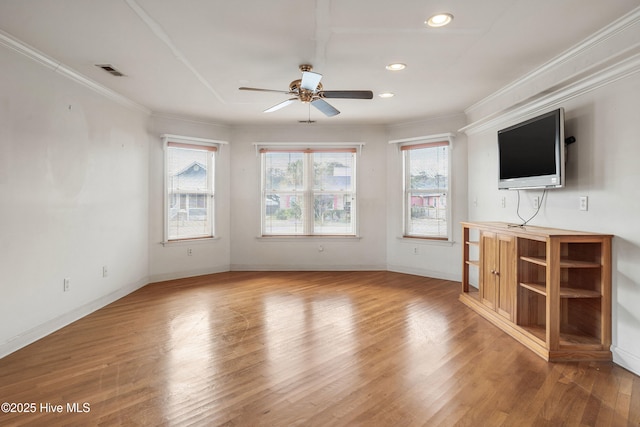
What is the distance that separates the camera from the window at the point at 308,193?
19.7 ft

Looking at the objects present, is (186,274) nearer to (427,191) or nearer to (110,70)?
(110,70)

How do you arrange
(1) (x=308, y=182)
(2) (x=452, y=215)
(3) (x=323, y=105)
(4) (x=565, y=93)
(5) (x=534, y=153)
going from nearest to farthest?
(4) (x=565, y=93), (5) (x=534, y=153), (3) (x=323, y=105), (2) (x=452, y=215), (1) (x=308, y=182)

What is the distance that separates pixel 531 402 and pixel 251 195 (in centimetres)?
486

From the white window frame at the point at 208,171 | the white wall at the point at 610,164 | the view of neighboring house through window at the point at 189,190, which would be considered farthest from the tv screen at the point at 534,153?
the view of neighboring house through window at the point at 189,190

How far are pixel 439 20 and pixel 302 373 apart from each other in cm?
278

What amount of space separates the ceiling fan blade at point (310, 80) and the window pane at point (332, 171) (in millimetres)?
2874

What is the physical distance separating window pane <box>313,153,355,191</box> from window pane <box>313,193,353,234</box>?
0.65ft

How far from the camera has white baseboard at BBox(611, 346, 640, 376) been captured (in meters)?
2.45

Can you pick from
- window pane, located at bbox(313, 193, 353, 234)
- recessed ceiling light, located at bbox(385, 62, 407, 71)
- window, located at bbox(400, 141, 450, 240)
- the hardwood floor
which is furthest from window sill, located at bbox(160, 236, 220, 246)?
recessed ceiling light, located at bbox(385, 62, 407, 71)

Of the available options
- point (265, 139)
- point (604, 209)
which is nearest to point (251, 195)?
point (265, 139)

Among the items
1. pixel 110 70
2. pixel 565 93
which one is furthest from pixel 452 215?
pixel 110 70

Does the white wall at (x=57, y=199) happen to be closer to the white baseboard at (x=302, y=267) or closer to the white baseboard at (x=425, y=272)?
the white baseboard at (x=302, y=267)

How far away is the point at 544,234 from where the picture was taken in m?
2.74

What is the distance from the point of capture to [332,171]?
602 centimetres
